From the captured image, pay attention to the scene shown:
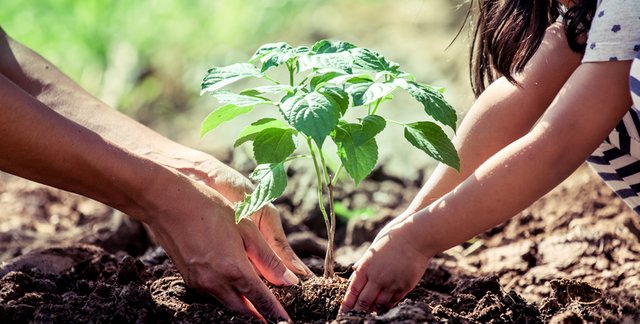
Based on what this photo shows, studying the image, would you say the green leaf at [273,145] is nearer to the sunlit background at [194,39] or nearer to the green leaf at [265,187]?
the green leaf at [265,187]

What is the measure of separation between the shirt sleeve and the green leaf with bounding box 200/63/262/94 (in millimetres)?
791

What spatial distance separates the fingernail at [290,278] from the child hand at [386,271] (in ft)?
0.65

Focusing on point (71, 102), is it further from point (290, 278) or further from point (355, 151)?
point (355, 151)

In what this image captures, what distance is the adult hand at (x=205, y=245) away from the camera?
2.06 metres

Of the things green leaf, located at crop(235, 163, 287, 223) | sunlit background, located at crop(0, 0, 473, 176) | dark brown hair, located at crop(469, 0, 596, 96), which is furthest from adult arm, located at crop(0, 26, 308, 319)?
sunlit background, located at crop(0, 0, 473, 176)

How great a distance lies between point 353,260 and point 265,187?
3.41 feet

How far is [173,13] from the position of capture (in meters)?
6.18

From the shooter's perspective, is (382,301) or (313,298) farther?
(313,298)

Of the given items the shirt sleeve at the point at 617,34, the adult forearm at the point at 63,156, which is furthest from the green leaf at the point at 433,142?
the adult forearm at the point at 63,156

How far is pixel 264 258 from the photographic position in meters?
2.17

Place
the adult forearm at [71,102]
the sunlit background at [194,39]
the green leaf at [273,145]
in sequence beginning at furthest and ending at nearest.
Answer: the sunlit background at [194,39]
the adult forearm at [71,102]
the green leaf at [273,145]

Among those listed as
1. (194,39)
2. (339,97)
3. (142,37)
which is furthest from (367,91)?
(142,37)

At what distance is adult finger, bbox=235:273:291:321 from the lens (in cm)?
207

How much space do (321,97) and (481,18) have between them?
0.94 meters
